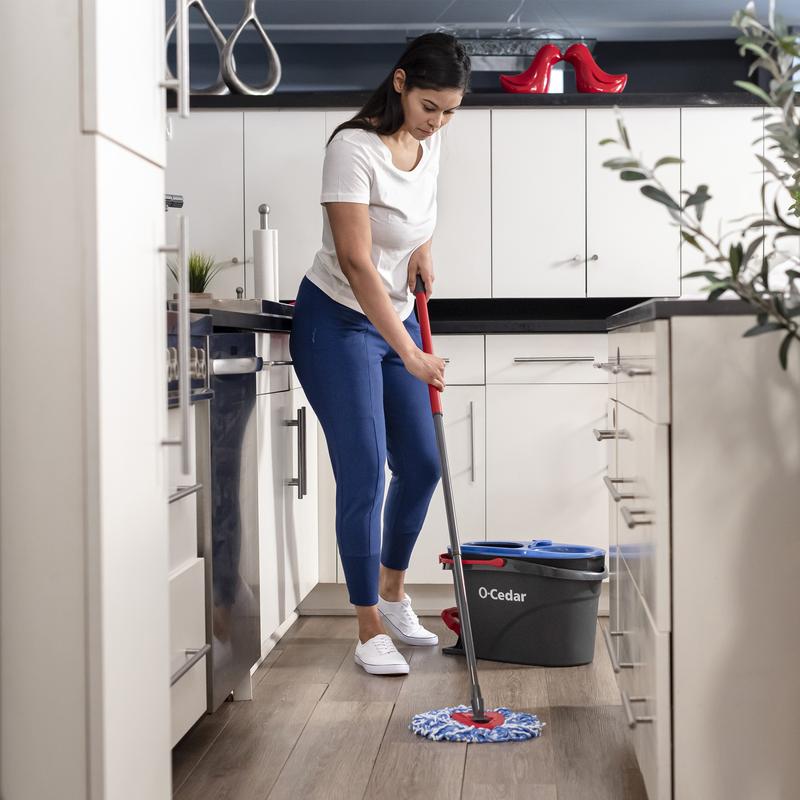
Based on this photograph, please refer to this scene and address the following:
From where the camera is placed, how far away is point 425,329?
2.71 m

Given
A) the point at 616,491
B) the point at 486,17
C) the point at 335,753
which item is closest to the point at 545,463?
the point at 616,491

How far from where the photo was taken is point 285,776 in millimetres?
2004

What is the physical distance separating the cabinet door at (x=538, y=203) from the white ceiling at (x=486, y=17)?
178 centimetres

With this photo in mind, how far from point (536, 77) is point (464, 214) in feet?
1.91

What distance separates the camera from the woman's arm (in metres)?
2.50

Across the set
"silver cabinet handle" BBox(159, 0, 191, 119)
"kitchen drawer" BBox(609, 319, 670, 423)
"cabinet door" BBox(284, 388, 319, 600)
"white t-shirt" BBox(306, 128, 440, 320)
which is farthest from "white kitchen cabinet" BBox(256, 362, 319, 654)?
"silver cabinet handle" BBox(159, 0, 191, 119)

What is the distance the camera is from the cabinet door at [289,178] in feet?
12.6

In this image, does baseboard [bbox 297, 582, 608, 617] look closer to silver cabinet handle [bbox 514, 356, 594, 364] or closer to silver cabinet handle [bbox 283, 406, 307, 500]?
silver cabinet handle [bbox 283, 406, 307, 500]

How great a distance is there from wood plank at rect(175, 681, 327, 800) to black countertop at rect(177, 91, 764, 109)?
209 cm

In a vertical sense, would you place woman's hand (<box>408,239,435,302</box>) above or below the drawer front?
above

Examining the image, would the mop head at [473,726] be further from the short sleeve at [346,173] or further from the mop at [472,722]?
the short sleeve at [346,173]

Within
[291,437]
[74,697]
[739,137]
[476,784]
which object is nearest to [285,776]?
[476,784]

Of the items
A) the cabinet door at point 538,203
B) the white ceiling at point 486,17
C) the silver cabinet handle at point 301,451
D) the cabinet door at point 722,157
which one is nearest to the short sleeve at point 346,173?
the silver cabinet handle at point 301,451

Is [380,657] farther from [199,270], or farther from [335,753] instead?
[199,270]
